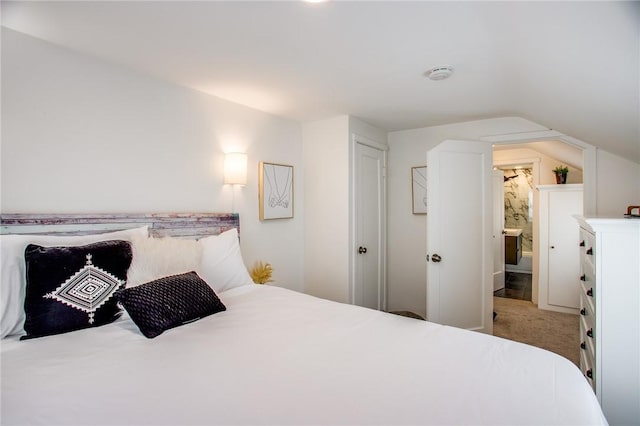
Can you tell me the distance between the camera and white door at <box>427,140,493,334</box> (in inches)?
121

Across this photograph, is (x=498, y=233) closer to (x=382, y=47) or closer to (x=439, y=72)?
(x=439, y=72)

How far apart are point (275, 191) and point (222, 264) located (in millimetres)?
1087

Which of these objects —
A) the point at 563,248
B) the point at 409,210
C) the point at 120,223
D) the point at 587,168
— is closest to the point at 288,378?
the point at 120,223

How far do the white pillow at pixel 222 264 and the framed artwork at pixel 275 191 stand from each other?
67cm

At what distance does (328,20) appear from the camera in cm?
152

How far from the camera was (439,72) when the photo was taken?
208 cm

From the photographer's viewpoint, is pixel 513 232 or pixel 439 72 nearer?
pixel 439 72

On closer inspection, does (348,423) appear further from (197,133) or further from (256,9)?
(197,133)

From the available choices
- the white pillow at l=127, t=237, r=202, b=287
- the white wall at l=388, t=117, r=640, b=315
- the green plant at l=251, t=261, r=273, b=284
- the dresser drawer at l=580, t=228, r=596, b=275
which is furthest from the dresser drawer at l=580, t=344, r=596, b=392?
the white pillow at l=127, t=237, r=202, b=287

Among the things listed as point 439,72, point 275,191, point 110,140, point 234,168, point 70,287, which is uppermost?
point 439,72

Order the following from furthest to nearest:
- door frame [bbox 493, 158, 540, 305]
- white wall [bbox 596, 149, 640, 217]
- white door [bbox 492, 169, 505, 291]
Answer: white door [bbox 492, 169, 505, 291]
door frame [bbox 493, 158, 540, 305]
white wall [bbox 596, 149, 640, 217]

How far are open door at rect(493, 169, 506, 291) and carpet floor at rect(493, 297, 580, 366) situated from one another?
92 centimetres

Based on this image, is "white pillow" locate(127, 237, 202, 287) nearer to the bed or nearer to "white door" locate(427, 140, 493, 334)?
the bed

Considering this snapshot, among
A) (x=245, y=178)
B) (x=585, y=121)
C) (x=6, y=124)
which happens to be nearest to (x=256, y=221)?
(x=245, y=178)
